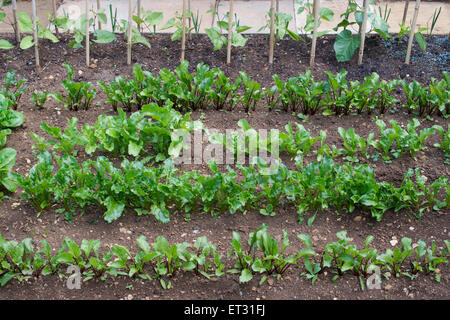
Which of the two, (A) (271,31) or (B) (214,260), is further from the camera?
(A) (271,31)

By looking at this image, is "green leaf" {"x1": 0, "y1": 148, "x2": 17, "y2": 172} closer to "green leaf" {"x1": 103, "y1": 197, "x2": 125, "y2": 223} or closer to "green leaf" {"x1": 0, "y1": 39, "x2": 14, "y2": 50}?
"green leaf" {"x1": 103, "y1": 197, "x2": 125, "y2": 223}

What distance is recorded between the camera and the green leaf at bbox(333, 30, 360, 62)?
17.9 ft

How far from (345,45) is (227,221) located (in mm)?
2359

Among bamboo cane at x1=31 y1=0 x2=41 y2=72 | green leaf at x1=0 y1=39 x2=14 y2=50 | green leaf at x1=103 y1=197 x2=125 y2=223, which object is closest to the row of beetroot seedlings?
green leaf at x1=103 y1=197 x2=125 y2=223

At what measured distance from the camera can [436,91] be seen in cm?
490

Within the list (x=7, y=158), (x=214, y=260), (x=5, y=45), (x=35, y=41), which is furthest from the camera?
(x=5, y=45)

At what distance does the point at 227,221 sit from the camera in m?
4.01

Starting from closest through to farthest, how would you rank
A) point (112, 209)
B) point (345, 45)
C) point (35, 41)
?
point (112, 209) < point (35, 41) < point (345, 45)

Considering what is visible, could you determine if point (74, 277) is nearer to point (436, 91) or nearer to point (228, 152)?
point (228, 152)

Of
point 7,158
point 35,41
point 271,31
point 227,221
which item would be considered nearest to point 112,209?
point 227,221

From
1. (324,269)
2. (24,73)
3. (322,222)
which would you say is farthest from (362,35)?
(24,73)

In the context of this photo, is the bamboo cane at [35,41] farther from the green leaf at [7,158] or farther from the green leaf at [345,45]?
the green leaf at [345,45]

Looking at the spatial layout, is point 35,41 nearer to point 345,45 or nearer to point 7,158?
point 7,158

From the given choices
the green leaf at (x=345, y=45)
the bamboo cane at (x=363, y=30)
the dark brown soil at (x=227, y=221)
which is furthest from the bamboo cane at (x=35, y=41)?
the bamboo cane at (x=363, y=30)
